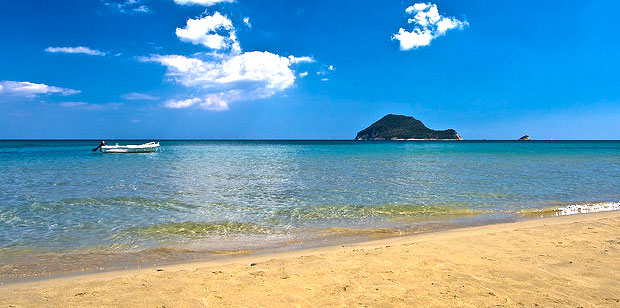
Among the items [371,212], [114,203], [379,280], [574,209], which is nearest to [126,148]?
[114,203]

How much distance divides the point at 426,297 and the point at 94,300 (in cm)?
513

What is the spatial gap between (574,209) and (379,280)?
1167 cm

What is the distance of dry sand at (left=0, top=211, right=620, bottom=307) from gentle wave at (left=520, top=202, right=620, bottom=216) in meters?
4.77

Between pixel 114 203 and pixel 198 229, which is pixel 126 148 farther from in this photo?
pixel 198 229

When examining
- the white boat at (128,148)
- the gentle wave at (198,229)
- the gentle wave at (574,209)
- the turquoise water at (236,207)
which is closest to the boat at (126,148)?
the white boat at (128,148)

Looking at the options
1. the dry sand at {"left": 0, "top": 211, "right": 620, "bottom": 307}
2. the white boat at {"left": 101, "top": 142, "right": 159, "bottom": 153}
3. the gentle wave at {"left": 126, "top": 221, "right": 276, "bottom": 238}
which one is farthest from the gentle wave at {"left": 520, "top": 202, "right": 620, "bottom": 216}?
the white boat at {"left": 101, "top": 142, "right": 159, "bottom": 153}

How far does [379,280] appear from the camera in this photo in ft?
20.8

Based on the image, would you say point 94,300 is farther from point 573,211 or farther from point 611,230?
point 573,211

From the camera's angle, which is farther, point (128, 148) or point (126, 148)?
point (126, 148)

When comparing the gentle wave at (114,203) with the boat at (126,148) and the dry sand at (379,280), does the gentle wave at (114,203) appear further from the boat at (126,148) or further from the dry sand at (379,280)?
the boat at (126,148)

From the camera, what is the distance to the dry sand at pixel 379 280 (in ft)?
18.3

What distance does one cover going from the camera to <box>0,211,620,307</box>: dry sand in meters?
5.58

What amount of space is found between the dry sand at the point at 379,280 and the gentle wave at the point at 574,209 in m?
4.77

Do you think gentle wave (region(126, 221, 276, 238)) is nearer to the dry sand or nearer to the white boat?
the dry sand
